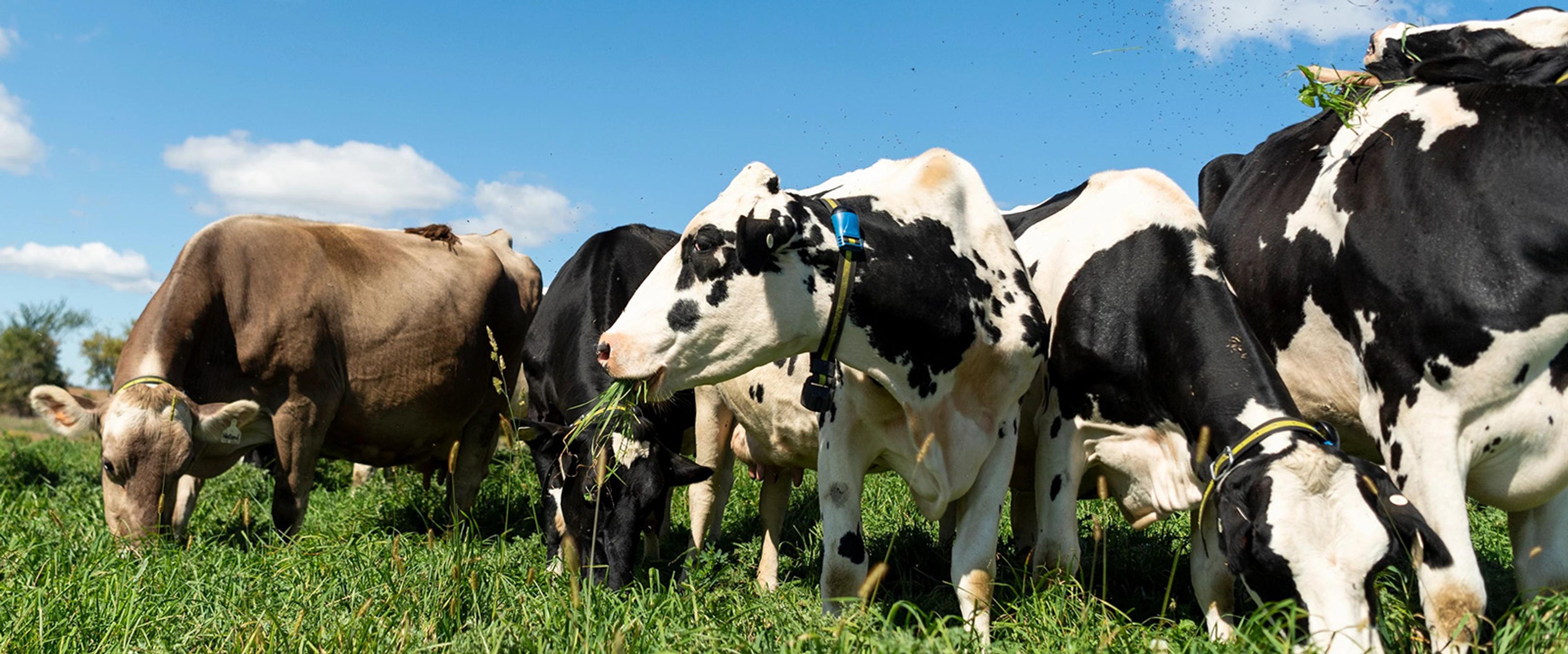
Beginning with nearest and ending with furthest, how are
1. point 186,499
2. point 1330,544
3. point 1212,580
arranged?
point 1330,544
point 1212,580
point 186,499

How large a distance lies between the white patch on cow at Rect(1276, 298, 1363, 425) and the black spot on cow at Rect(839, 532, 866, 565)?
199cm

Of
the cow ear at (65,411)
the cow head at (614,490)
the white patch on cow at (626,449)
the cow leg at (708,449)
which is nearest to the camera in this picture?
the cow head at (614,490)

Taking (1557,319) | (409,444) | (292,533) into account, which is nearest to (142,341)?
(292,533)

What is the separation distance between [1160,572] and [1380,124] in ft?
8.70

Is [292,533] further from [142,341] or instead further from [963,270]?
[963,270]

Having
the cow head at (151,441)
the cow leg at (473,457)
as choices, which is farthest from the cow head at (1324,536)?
the cow leg at (473,457)

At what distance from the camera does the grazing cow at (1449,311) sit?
414 centimetres

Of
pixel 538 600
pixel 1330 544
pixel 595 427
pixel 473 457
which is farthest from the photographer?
pixel 473 457

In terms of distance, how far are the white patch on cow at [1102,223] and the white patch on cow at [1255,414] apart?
0.91 meters

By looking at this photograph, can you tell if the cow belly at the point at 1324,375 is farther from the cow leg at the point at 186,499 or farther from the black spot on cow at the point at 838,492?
the cow leg at the point at 186,499

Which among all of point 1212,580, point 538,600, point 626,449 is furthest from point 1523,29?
point 538,600

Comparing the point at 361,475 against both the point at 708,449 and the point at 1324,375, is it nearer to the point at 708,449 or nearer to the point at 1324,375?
the point at 708,449

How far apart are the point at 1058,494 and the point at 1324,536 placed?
1.64 metres

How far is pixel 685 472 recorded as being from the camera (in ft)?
18.7
